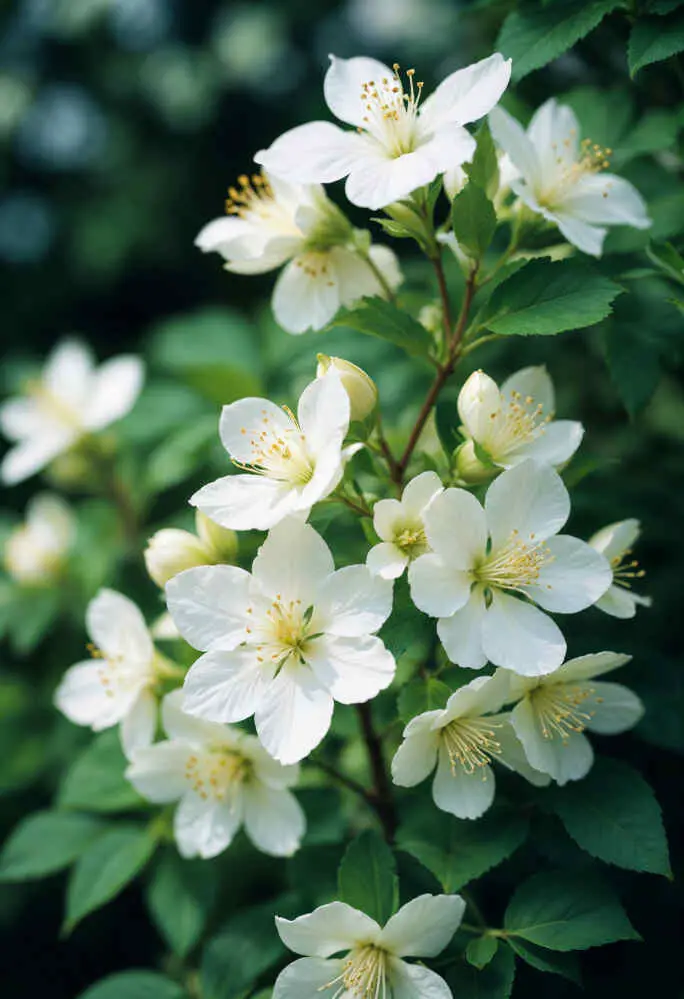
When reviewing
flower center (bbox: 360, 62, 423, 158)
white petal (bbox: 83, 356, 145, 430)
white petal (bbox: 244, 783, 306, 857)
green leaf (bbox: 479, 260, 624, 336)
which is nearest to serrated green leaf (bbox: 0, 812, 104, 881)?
white petal (bbox: 244, 783, 306, 857)

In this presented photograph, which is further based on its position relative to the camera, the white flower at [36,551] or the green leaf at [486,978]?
the white flower at [36,551]

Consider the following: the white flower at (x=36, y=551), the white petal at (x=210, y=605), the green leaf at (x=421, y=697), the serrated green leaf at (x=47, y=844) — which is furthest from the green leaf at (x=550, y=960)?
the white flower at (x=36, y=551)

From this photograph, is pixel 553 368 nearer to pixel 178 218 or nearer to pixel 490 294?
pixel 490 294

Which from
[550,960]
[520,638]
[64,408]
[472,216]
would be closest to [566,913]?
[550,960]

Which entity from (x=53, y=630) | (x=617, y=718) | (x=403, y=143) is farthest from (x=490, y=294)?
(x=53, y=630)

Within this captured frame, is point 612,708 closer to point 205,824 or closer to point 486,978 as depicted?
point 486,978

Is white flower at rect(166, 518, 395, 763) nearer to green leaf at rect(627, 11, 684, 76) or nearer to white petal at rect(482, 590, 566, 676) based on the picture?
white petal at rect(482, 590, 566, 676)

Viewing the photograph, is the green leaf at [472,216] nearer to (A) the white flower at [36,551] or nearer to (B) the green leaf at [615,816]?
(B) the green leaf at [615,816]
